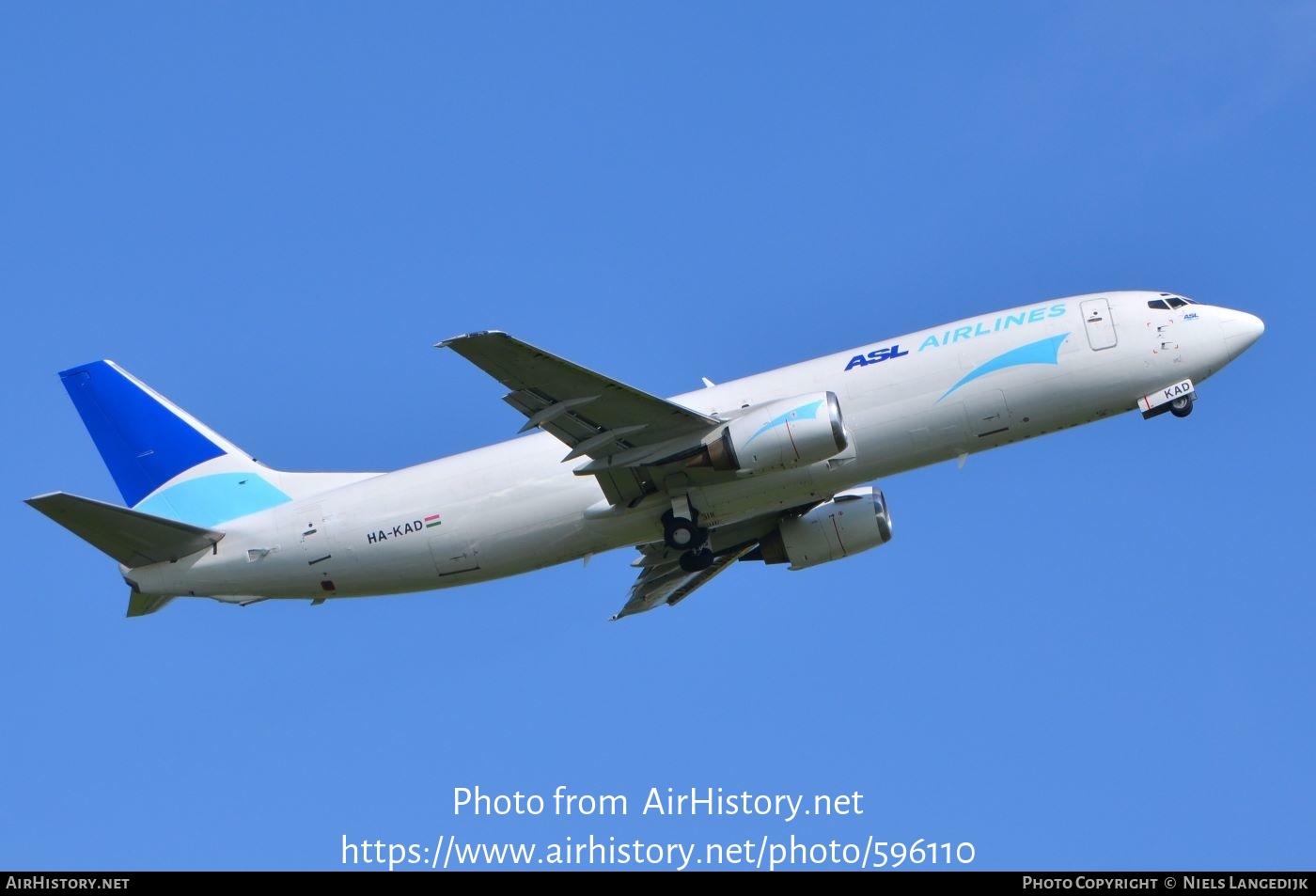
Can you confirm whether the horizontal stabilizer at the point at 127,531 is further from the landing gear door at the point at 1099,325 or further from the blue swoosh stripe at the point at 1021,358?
the landing gear door at the point at 1099,325

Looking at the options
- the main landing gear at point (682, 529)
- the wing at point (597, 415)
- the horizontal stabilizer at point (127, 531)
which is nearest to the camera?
the wing at point (597, 415)

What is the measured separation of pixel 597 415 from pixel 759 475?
14.3ft

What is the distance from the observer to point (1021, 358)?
39.4 m

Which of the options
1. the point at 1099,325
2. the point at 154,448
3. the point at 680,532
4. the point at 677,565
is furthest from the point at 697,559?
the point at 154,448

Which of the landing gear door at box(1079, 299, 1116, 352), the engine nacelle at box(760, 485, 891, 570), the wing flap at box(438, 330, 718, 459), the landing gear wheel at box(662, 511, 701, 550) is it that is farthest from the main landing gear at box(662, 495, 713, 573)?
the landing gear door at box(1079, 299, 1116, 352)

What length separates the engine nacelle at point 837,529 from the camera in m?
44.4

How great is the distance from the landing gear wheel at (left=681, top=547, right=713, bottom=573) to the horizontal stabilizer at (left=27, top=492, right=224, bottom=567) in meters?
12.2

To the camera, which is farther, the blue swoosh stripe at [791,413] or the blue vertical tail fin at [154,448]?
the blue vertical tail fin at [154,448]

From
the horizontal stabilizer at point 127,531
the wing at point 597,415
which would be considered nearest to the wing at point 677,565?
the wing at point 597,415

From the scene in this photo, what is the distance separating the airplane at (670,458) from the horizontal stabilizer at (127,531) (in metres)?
0.06

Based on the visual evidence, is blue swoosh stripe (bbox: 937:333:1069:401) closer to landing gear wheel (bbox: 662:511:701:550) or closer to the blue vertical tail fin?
landing gear wheel (bbox: 662:511:701:550)

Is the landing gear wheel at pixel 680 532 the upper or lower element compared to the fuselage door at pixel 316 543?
lower

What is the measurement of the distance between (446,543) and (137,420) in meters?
11.1
